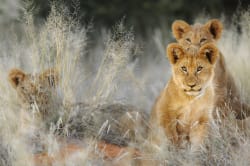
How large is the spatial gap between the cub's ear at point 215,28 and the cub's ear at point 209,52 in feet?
3.73

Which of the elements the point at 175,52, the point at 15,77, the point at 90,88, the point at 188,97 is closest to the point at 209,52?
the point at 175,52

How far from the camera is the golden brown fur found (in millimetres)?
7195

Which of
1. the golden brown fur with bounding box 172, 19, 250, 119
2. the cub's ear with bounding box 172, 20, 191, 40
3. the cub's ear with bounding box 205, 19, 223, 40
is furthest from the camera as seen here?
the cub's ear with bounding box 172, 20, 191, 40

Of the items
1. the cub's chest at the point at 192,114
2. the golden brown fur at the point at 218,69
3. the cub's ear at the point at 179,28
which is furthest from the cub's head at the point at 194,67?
the cub's ear at the point at 179,28

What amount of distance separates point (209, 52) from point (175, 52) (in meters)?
0.31

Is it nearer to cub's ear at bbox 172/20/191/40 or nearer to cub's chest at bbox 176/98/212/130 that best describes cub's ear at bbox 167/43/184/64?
cub's chest at bbox 176/98/212/130

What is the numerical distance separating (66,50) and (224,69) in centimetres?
168

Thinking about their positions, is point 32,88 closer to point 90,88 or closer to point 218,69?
point 90,88

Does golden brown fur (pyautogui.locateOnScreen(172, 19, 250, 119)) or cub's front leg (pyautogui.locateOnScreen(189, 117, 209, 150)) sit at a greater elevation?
golden brown fur (pyautogui.locateOnScreen(172, 19, 250, 119))

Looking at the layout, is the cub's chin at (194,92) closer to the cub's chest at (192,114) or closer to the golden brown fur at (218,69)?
the cub's chest at (192,114)

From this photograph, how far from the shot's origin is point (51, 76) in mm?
7070

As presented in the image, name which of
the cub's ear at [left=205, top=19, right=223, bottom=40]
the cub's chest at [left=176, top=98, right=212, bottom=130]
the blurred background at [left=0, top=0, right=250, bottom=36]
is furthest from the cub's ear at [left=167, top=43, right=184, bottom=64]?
the blurred background at [left=0, top=0, right=250, bottom=36]

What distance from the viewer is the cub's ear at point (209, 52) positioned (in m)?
6.29

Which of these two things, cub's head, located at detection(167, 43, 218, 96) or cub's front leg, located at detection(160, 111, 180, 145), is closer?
cub's head, located at detection(167, 43, 218, 96)
